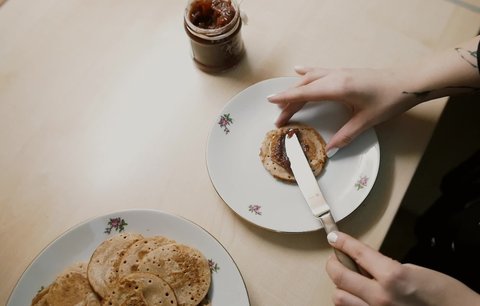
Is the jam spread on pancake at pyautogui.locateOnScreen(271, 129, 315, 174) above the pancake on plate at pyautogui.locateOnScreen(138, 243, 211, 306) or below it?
above

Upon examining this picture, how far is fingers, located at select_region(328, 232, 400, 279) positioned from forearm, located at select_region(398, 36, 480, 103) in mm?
315

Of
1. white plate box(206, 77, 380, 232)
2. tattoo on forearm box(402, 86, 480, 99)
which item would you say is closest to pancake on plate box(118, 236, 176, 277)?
white plate box(206, 77, 380, 232)

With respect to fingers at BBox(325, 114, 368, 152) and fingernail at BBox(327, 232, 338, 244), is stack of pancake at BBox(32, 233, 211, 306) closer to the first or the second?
fingernail at BBox(327, 232, 338, 244)

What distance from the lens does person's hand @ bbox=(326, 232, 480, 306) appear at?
2.24 ft

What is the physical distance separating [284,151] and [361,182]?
153 millimetres

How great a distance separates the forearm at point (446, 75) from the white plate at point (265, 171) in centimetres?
12

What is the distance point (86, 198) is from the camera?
2.86 ft

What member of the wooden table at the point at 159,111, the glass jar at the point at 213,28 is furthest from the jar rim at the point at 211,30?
the wooden table at the point at 159,111

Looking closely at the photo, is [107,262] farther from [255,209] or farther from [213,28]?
[213,28]

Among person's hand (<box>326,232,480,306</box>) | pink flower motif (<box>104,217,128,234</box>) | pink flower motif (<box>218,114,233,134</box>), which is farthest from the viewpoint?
pink flower motif (<box>218,114,233,134</box>)

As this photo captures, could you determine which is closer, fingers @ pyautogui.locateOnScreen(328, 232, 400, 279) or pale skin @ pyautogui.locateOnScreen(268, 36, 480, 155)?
fingers @ pyautogui.locateOnScreen(328, 232, 400, 279)

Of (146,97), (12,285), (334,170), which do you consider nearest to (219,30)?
(146,97)

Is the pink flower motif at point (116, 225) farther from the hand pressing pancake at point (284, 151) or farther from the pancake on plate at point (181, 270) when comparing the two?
the hand pressing pancake at point (284, 151)

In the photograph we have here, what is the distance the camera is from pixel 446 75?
85 cm
